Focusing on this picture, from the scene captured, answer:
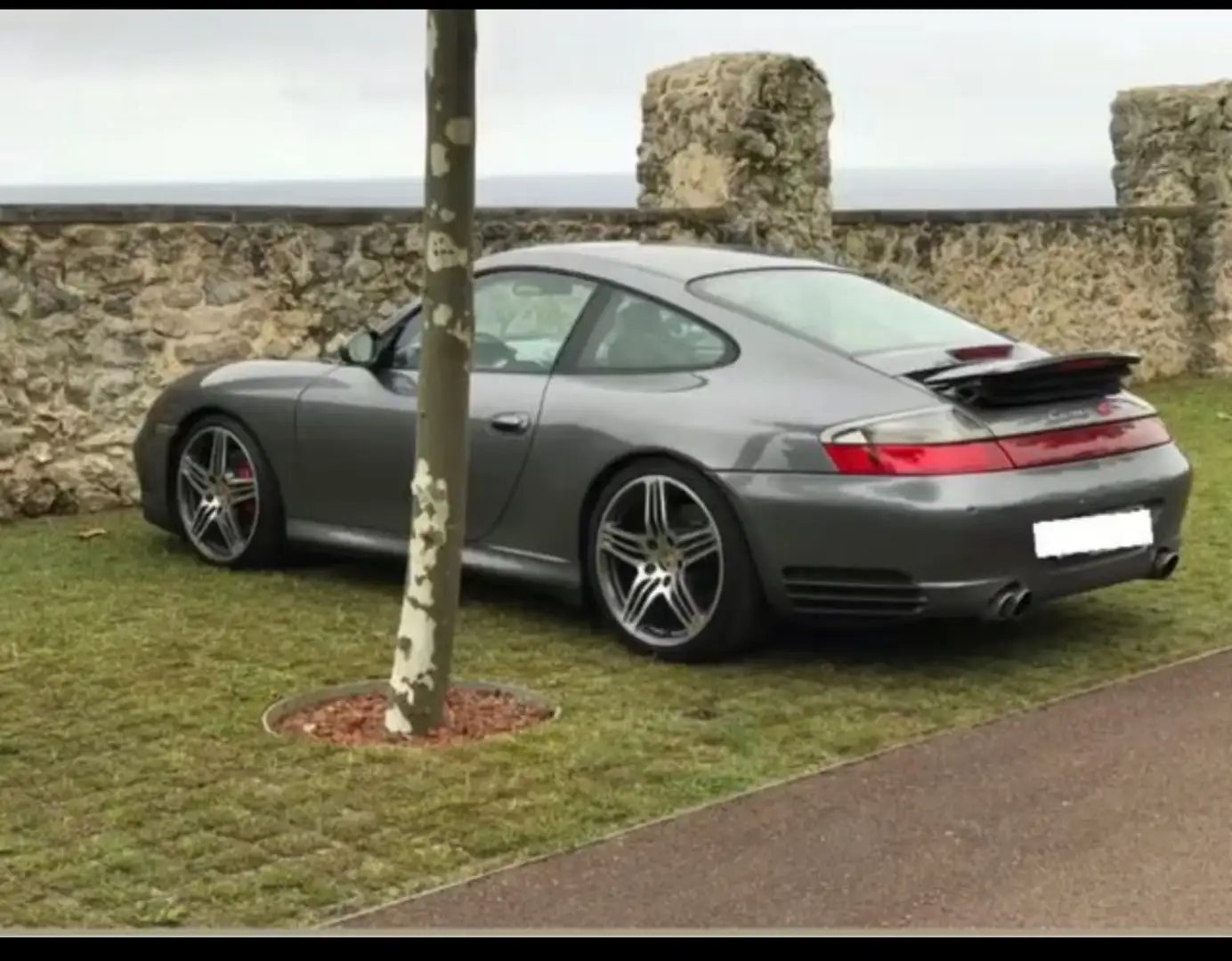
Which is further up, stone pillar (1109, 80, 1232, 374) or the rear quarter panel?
stone pillar (1109, 80, 1232, 374)

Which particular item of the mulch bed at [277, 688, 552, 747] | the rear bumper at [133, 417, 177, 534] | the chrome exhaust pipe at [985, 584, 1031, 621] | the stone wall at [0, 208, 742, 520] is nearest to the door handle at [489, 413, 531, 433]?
the mulch bed at [277, 688, 552, 747]

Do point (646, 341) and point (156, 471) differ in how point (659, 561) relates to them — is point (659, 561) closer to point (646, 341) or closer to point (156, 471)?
point (646, 341)

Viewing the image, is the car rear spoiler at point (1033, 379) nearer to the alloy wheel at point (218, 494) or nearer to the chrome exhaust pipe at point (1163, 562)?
the chrome exhaust pipe at point (1163, 562)

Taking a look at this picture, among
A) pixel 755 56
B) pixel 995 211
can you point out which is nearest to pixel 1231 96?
pixel 995 211

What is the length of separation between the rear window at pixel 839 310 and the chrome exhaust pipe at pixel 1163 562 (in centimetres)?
94

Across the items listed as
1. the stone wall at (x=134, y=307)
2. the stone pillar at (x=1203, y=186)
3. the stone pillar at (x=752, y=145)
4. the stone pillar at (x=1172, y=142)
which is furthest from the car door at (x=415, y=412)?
the stone pillar at (x=1203, y=186)

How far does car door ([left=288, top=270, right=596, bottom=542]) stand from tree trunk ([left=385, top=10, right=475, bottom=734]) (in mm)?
1149

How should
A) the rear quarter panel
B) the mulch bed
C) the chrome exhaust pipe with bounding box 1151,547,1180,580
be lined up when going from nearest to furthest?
1. the mulch bed
2. the rear quarter panel
3. the chrome exhaust pipe with bounding box 1151,547,1180,580

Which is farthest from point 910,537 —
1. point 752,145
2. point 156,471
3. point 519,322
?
point 752,145

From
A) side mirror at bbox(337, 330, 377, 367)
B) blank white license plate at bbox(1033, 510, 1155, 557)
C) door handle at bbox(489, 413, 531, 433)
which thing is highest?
side mirror at bbox(337, 330, 377, 367)

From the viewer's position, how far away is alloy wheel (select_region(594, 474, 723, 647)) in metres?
5.80

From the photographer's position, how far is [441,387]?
5.04 meters

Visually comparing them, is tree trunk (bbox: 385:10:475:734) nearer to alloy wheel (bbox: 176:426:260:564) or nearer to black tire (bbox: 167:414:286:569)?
black tire (bbox: 167:414:286:569)

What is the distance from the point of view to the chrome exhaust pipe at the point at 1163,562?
19.6 ft
